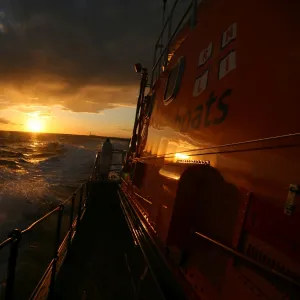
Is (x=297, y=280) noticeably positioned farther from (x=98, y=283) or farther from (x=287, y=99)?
(x=98, y=283)

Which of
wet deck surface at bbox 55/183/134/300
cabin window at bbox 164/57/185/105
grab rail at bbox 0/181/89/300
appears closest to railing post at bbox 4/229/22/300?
grab rail at bbox 0/181/89/300

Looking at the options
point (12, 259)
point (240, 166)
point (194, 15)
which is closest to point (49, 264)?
point (12, 259)

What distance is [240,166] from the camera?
1.80 meters

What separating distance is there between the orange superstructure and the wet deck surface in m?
2.11

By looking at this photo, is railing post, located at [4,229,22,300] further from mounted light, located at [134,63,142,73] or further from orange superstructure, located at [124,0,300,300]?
mounted light, located at [134,63,142,73]

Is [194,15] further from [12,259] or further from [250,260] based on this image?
[12,259]

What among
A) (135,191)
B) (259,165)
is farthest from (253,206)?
(135,191)

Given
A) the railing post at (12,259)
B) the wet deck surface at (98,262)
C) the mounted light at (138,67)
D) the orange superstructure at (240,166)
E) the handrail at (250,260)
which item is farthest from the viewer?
the mounted light at (138,67)

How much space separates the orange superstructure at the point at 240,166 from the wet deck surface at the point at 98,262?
211cm

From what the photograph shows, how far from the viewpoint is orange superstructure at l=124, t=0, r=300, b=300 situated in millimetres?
1398

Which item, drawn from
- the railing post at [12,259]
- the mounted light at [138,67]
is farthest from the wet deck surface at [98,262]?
the mounted light at [138,67]

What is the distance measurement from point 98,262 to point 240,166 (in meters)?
4.33

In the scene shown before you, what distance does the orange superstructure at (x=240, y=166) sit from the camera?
140 centimetres

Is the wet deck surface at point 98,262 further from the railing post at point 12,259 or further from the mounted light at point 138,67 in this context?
the mounted light at point 138,67
